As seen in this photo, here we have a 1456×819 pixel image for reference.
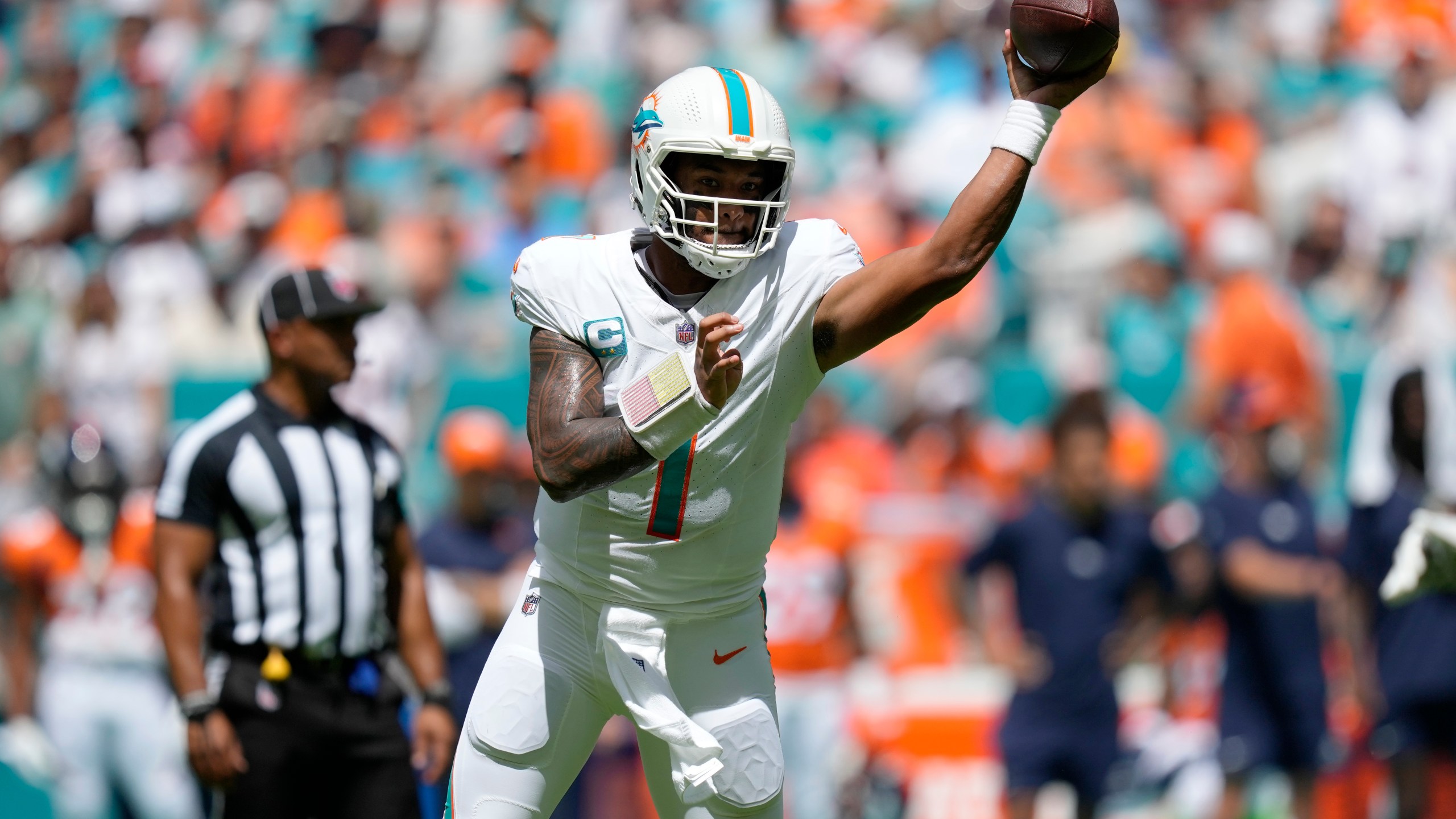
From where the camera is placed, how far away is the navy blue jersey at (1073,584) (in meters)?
6.16

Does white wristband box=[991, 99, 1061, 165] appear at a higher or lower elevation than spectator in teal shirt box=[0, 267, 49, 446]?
higher

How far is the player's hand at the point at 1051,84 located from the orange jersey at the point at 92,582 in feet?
15.0

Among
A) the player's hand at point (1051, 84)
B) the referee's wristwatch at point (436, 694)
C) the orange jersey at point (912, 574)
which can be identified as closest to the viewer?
the player's hand at point (1051, 84)

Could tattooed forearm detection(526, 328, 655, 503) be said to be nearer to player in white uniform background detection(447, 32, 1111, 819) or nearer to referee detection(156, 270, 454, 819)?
player in white uniform background detection(447, 32, 1111, 819)

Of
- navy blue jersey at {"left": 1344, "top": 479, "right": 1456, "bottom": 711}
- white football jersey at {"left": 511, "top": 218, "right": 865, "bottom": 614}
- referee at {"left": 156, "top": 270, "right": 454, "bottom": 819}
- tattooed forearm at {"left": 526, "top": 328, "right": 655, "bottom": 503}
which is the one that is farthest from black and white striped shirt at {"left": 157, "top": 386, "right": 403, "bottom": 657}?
navy blue jersey at {"left": 1344, "top": 479, "right": 1456, "bottom": 711}

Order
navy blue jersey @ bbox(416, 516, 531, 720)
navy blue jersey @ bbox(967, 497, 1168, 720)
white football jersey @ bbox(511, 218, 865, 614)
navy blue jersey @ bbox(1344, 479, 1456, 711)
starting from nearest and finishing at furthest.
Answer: white football jersey @ bbox(511, 218, 865, 614)
navy blue jersey @ bbox(1344, 479, 1456, 711)
navy blue jersey @ bbox(967, 497, 1168, 720)
navy blue jersey @ bbox(416, 516, 531, 720)

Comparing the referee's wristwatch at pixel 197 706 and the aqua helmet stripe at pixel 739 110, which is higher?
the aqua helmet stripe at pixel 739 110

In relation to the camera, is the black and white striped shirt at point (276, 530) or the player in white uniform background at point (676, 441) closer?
the player in white uniform background at point (676, 441)

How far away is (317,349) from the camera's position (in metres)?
4.49

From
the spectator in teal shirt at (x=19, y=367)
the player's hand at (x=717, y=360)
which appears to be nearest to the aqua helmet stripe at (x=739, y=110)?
the player's hand at (x=717, y=360)

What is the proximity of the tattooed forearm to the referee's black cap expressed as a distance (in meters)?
1.57

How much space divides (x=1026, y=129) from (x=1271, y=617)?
416 cm

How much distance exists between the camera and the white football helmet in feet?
9.87

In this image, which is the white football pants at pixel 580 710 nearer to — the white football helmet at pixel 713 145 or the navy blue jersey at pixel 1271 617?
the white football helmet at pixel 713 145
